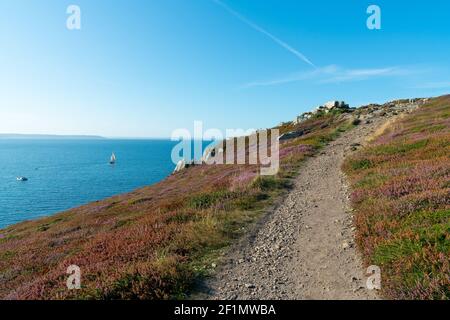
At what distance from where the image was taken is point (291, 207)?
1430 cm

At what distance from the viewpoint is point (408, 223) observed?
8.82m

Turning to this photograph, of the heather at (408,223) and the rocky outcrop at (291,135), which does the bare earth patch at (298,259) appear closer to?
the heather at (408,223)

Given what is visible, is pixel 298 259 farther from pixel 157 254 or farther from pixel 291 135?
pixel 291 135

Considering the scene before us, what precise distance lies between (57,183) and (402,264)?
102m

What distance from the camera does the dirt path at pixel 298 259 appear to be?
288 inches

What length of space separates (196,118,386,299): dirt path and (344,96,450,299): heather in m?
0.62

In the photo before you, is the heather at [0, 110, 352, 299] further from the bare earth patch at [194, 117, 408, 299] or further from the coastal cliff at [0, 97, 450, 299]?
the bare earth patch at [194, 117, 408, 299]

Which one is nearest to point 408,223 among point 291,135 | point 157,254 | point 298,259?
point 298,259

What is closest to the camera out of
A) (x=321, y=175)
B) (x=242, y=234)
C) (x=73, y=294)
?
(x=73, y=294)

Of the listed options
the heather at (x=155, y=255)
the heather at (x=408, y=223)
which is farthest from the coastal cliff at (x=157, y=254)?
the heather at (x=408, y=223)

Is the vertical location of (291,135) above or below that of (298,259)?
above

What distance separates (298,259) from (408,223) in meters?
3.41
